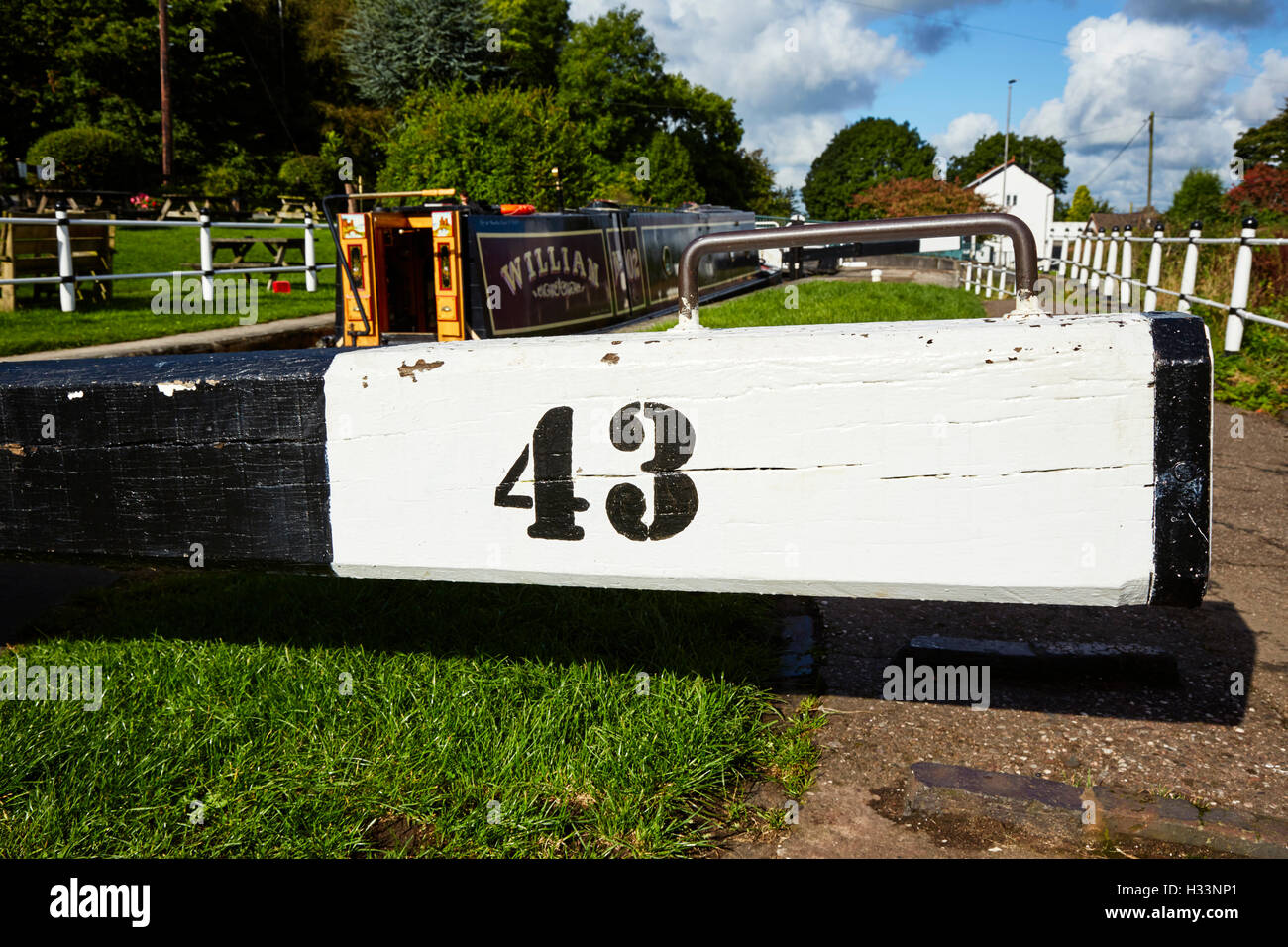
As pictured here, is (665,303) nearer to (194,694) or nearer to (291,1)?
(194,694)

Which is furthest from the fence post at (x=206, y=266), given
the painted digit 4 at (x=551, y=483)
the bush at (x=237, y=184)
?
the bush at (x=237, y=184)

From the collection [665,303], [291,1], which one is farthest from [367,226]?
[291,1]

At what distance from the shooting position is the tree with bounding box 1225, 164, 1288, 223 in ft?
86.3

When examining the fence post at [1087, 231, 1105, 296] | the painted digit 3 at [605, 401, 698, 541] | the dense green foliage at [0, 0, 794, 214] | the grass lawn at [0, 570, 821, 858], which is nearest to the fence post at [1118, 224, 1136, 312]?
the fence post at [1087, 231, 1105, 296]

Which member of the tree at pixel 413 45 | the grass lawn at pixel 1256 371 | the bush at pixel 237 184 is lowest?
the grass lawn at pixel 1256 371

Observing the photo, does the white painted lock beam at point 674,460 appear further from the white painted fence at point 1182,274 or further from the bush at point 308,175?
the bush at point 308,175

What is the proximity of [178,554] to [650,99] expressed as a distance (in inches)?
2365

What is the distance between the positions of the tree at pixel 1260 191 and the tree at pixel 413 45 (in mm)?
24797

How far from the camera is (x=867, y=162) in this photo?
91562 mm

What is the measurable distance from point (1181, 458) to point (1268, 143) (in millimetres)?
75187

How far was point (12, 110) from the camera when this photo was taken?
Answer: 1416 inches

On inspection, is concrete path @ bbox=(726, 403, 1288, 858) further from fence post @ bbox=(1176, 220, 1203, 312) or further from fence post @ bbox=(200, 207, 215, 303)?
fence post @ bbox=(200, 207, 215, 303)

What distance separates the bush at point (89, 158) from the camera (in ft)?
102

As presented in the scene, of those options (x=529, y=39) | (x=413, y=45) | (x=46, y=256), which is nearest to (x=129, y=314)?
(x=46, y=256)
